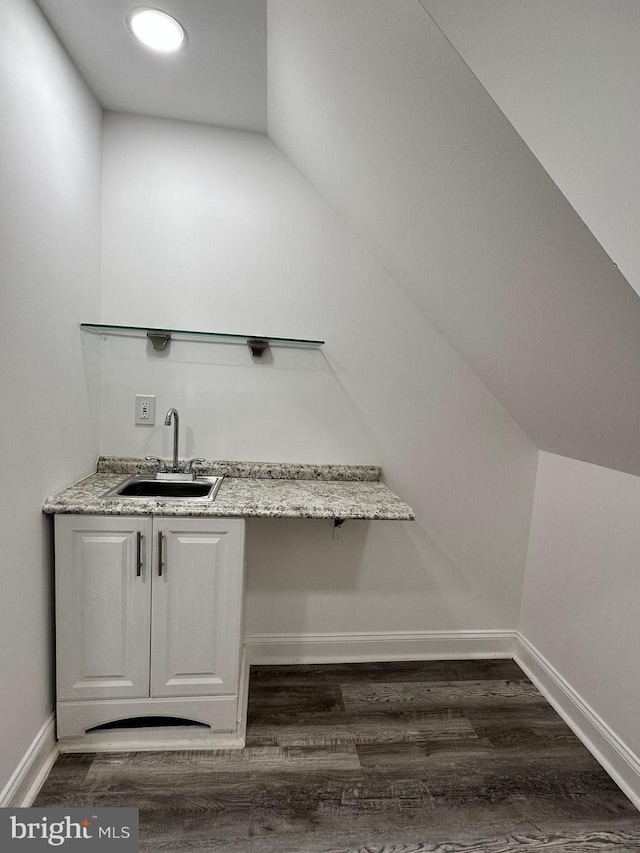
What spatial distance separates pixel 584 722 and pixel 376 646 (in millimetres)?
907

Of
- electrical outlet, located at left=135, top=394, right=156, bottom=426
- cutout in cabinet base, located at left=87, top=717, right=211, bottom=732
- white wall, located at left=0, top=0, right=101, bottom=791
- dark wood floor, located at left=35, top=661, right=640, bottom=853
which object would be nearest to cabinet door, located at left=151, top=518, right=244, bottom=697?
cutout in cabinet base, located at left=87, top=717, right=211, bottom=732

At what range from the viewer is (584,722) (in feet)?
5.29

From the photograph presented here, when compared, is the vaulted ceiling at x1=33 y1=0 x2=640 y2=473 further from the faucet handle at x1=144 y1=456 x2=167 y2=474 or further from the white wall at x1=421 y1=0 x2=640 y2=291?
the faucet handle at x1=144 y1=456 x2=167 y2=474

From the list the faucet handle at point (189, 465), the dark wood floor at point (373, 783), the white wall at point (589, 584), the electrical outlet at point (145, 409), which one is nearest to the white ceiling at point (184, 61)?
the electrical outlet at point (145, 409)

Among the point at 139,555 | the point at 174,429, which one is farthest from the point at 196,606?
the point at 174,429

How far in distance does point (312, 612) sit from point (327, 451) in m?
0.83

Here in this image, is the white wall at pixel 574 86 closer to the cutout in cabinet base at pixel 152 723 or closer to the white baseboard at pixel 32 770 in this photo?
the cutout in cabinet base at pixel 152 723

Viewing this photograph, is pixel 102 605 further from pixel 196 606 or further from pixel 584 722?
pixel 584 722

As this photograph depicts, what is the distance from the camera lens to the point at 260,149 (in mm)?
1804

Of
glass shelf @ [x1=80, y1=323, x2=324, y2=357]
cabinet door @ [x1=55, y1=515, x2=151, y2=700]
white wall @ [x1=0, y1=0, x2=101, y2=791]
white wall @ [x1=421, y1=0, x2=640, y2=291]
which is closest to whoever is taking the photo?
white wall @ [x1=421, y1=0, x2=640, y2=291]

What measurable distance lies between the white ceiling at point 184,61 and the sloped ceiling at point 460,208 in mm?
95

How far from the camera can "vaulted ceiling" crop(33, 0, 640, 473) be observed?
3.02ft

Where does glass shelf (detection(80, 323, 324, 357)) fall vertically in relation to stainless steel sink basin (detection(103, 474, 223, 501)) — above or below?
above

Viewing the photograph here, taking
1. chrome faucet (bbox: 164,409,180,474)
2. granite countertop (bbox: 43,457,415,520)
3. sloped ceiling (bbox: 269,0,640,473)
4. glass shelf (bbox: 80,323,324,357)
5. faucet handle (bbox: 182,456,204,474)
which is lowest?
granite countertop (bbox: 43,457,415,520)
